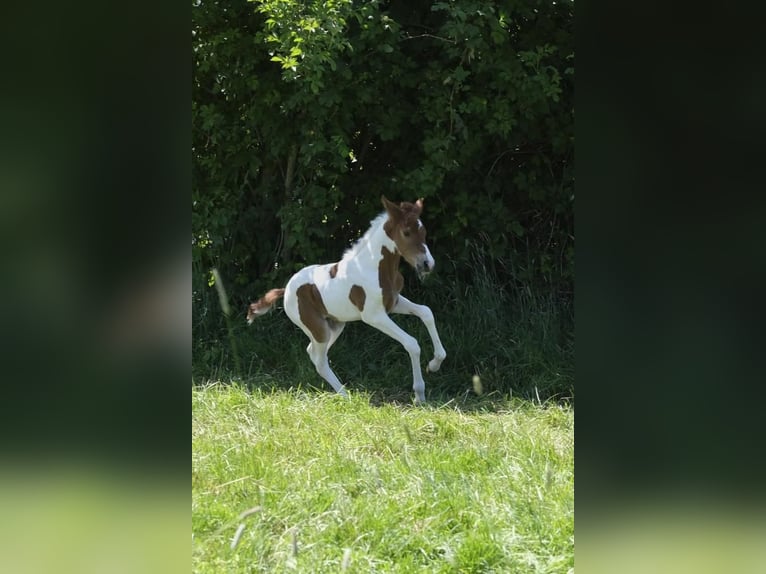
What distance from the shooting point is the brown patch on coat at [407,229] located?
5.13 metres

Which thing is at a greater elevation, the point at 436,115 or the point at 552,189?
the point at 436,115

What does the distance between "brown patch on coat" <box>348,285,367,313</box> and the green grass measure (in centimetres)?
105

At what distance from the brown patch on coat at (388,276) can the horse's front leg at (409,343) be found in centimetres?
11

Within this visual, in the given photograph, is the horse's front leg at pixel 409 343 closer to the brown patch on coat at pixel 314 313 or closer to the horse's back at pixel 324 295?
the horse's back at pixel 324 295

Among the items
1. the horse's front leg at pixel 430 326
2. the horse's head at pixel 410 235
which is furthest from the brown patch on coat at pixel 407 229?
the horse's front leg at pixel 430 326

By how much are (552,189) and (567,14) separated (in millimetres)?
1362

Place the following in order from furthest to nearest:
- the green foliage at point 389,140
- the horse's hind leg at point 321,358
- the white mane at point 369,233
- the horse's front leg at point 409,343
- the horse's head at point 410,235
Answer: the green foliage at point 389,140 → the white mane at point 369,233 → the horse's hind leg at point 321,358 → the horse's head at point 410,235 → the horse's front leg at point 409,343

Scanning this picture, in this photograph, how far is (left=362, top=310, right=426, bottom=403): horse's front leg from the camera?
196 inches

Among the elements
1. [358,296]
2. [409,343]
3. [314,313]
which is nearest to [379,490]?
[409,343]
